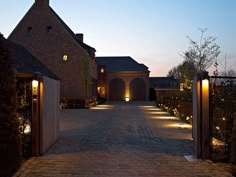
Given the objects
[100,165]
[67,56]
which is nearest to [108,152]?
[100,165]

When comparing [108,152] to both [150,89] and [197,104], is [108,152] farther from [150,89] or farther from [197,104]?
[150,89]

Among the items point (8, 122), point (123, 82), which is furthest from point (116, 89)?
point (8, 122)

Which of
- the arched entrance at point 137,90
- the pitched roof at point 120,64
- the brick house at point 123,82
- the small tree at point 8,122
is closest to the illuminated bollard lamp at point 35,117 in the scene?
the small tree at point 8,122

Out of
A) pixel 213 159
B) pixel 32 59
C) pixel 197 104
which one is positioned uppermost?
pixel 32 59

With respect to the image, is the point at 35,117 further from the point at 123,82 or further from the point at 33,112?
the point at 123,82

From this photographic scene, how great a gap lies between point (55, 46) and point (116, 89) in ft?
73.4

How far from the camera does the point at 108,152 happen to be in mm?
8750

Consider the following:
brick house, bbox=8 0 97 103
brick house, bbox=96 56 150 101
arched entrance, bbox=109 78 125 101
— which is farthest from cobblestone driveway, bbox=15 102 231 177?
arched entrance, bbox=109 78 125 101

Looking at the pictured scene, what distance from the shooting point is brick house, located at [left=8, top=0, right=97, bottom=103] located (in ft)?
107

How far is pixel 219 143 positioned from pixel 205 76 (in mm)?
2121

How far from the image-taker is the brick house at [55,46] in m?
32.7

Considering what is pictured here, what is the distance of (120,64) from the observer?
183 feet

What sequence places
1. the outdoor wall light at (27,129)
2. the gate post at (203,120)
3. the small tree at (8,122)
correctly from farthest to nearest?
the outdoor wall light at (27,129) < the gate post at (203,120) < the small tree at (8,122)

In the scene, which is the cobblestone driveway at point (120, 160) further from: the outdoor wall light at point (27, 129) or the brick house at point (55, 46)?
the brick house at point (55, 46)
